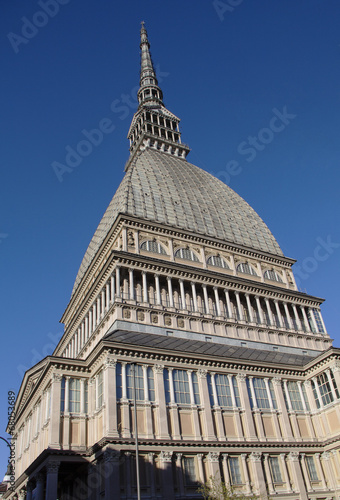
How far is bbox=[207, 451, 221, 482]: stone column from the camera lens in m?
38.8

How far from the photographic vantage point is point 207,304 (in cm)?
5694

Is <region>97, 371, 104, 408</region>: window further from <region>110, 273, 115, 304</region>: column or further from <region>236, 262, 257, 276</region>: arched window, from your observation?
<region>236, 262, 257, 276</region>: arched window

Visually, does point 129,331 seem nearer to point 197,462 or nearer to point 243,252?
point 197,462

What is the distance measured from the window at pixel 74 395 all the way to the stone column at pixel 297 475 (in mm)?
20970

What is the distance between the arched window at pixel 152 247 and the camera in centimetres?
5919

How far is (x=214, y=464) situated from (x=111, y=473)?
976 centimetres

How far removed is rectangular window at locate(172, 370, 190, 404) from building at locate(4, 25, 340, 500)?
13cm

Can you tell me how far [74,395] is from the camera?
4291 cm

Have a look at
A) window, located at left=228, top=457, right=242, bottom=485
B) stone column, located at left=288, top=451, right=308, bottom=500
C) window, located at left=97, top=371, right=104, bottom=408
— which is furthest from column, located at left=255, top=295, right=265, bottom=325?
window, located at left=97, top=371, right=104, bottom=408

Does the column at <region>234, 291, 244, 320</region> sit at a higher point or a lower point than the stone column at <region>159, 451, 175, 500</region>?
higher

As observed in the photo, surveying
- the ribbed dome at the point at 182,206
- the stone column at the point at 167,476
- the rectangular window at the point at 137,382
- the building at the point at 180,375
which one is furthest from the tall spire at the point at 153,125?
the stone column at the point at 167,476

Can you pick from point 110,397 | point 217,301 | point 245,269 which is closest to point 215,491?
point 110,397

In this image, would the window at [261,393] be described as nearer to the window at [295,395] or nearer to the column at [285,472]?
the window at [295,395]

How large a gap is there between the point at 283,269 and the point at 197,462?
39.3 metres
